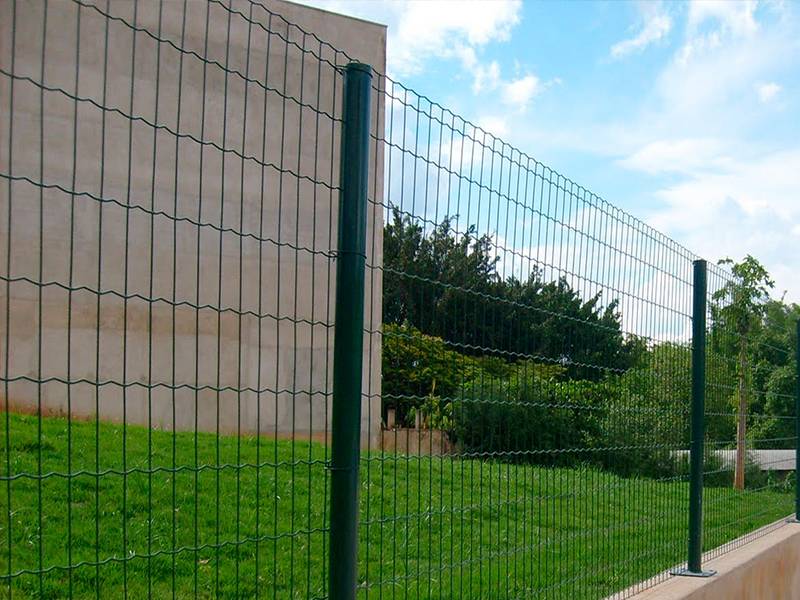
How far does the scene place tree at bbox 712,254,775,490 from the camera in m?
7.51

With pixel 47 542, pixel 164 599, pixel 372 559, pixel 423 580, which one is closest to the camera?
pixel 164 599

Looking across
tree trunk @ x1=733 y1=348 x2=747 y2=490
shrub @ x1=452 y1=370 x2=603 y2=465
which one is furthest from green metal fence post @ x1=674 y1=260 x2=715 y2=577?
shrub @ x1=452 y1=370 x2=603 y2=465

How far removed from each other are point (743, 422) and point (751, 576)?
3.92ft

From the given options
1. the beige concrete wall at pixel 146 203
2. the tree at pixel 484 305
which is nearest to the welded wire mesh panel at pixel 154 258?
the beige concrete wall at pixel 146 203

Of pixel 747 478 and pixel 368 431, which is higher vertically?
pixel 368 431

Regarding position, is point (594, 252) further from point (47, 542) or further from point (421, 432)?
point (47, 542)

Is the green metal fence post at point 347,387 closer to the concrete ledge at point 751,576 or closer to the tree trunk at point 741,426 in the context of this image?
the concrete ledge at point 751,576

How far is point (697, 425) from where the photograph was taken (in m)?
6.65

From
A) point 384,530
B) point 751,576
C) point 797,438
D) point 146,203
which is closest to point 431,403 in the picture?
point 384,530

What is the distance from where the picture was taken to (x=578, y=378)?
16.6 feet

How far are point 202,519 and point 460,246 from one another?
3.37 metres

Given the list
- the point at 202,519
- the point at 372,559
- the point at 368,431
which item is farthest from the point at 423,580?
the point at 368,431

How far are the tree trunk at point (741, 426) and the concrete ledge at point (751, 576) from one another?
0.51m

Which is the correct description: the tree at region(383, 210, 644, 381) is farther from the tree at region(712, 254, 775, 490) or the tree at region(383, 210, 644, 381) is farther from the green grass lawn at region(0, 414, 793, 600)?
the tree at region(712, 254, 775, 490)
